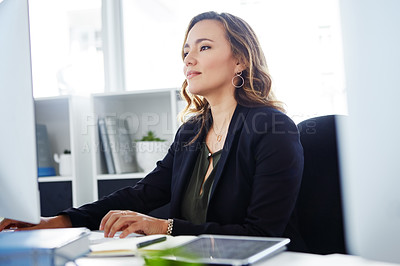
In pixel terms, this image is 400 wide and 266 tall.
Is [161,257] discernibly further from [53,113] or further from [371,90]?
[53,113]

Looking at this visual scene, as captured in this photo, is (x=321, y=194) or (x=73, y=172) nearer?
(x=321, y=194)

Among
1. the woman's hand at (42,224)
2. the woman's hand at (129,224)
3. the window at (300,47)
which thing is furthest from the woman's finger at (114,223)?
the window at (300,47)

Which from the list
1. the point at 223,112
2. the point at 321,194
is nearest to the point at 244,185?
the point at 321,194

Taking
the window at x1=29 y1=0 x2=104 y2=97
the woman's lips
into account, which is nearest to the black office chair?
the woman's lips

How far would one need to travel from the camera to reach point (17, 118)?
782 millimetres

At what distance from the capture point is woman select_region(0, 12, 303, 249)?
51.6 inches

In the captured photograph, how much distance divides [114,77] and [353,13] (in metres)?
2.17

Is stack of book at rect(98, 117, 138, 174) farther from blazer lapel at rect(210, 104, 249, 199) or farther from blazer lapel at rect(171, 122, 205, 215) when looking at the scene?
blazer lapel at rect(210, 104, 249, 199)

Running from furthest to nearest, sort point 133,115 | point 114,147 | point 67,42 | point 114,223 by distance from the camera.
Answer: point 67,42 → point 133,115 → point 114,147 → point 114,223

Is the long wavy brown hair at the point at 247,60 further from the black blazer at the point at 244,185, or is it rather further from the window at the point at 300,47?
the window at the point at 300,47

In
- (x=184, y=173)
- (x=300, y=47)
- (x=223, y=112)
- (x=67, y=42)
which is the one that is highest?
(x=67, y=42)

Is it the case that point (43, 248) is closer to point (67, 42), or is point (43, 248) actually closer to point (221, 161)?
point (221, 161)

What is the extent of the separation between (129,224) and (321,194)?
64 centimetres

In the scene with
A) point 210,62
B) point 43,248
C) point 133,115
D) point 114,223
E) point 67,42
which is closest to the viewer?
point 43,248
